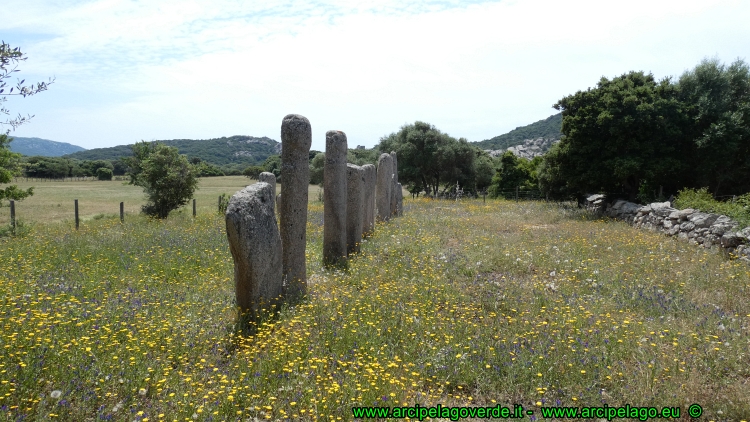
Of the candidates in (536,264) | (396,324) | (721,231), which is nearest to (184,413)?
(396,324)

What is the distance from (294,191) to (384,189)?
12792 mm

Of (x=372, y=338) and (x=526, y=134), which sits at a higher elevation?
(x=526, y=134)

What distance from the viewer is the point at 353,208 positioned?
1358 cm

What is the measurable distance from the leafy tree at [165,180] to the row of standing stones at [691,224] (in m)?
22.4

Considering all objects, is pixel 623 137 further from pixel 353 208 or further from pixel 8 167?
pixel 8 167

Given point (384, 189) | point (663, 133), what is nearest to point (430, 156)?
point (384, 189)

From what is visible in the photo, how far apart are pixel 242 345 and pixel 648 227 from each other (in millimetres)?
18122

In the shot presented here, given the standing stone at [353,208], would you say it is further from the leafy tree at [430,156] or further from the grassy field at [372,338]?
the leafy tree at [430,156]

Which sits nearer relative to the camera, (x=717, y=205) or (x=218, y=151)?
(x=717, y=205)

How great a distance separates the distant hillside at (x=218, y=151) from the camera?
14550 cm

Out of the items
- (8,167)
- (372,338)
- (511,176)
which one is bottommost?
(372,338)

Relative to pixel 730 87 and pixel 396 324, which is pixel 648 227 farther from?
pixel 396 324

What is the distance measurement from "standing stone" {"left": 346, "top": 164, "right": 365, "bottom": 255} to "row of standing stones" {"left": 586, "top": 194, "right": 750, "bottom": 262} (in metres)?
10.2

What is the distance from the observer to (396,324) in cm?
734
